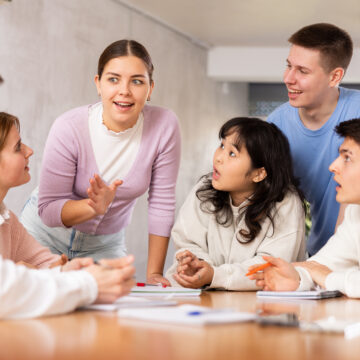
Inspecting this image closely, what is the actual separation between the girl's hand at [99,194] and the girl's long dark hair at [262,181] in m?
0.41

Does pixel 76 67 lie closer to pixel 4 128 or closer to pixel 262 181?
pixel 262 181

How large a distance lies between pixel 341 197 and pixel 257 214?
1.26ft

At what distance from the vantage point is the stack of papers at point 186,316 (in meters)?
1.21

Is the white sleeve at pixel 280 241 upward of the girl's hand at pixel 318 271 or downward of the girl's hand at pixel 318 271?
upward

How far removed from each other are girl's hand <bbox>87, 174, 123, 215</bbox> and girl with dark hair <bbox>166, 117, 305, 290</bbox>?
318 mm

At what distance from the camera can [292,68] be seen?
9.37 feet

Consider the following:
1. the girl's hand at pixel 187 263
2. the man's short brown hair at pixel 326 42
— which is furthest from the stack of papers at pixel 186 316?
the man's short brown hair at pixel 326 42

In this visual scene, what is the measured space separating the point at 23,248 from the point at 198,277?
0.57 m

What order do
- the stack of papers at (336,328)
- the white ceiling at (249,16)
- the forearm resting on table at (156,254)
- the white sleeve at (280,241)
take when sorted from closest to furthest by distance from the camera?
1. the stack of papers at (336,328)
2. the white sleeve at (280,241)
3. the forearm resting on table at (156,254)
4. the white ceiling at (249,16)

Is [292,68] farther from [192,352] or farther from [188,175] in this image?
[188,175]

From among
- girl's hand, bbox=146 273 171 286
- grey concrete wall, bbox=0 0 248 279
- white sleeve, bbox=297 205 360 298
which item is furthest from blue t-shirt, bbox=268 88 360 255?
grey concrete wall, bbox=0 0 248 279

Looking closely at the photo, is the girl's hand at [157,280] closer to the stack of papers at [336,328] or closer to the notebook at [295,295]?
the notebook at [295,295]

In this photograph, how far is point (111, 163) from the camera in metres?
2.56

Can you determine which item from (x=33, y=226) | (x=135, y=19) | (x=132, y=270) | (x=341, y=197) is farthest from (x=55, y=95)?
(x=132, y=270)
